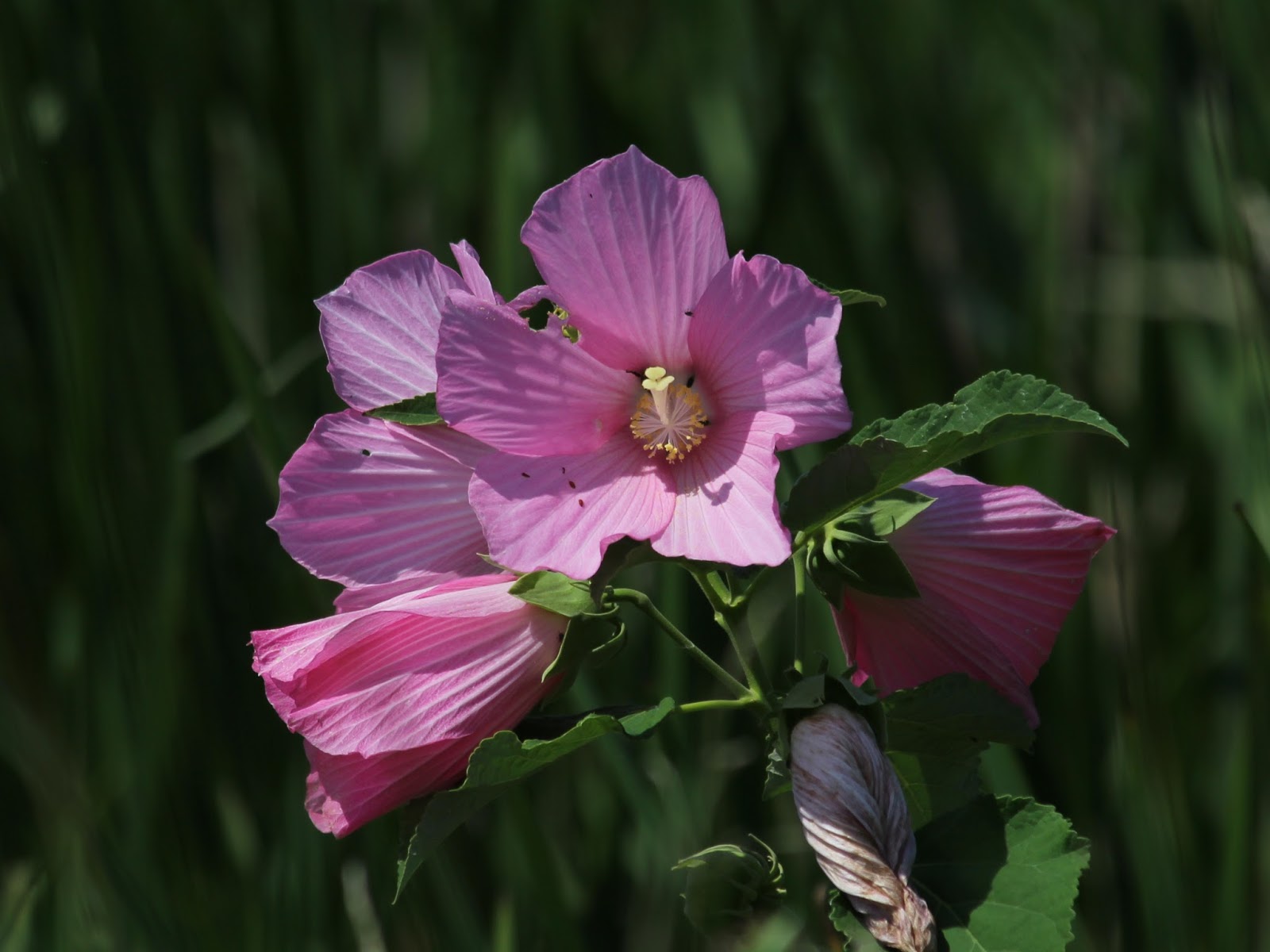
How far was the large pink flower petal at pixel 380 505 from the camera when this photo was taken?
517 millimetres

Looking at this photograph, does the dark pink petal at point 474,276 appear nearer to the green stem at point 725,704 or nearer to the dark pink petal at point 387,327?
the dark pink petal at point 387,327

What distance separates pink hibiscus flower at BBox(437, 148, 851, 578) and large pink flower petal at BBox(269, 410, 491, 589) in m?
0.04

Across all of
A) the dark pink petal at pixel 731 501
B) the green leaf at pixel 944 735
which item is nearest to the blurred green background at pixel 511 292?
the green leaf at pixel 944 735

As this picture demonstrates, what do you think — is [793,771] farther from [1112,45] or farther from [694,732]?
[1112,45]

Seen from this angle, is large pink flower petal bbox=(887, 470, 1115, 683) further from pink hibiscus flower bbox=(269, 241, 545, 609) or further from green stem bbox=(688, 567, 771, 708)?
pink hibiscus flower bbox=(269, 241, 545, 609)

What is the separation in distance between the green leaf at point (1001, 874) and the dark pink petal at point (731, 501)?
0.13 meters

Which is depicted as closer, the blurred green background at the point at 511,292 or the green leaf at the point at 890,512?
the green leaf at the point at 890,512

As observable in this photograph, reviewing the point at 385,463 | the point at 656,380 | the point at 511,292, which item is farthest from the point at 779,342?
the point at 511,292

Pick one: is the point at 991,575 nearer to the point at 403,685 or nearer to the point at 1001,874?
the point at 1001,874

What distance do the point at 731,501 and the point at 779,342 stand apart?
0.06m

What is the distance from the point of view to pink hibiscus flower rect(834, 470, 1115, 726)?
52 centimetres

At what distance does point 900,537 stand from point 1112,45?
1.17 m

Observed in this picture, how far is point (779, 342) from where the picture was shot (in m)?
0.48

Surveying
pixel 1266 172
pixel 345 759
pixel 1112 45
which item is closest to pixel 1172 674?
pixel 1266 172
